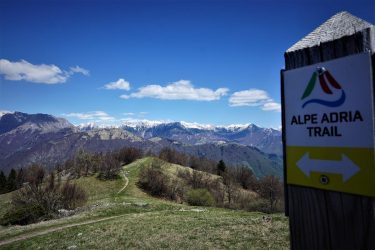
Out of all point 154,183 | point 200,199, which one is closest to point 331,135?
point 200,199

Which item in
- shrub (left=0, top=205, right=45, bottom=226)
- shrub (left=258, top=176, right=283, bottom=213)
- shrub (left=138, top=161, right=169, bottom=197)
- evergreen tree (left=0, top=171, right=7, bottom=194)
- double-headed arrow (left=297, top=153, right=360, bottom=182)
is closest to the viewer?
double-headed arrow (left=297, top=153, right=360, bottom=182)

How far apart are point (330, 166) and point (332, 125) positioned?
40 centimetres

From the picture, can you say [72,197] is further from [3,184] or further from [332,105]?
[3,184]

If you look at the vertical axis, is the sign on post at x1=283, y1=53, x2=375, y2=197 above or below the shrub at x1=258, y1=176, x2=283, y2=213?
above

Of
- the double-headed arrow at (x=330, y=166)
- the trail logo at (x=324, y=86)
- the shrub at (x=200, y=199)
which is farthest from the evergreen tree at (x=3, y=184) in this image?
the trail logo at (x=324, y=86)

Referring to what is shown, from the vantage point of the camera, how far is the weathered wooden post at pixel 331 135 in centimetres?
310

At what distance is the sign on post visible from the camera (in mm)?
3068

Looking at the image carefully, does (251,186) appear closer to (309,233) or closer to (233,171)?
(233,171)

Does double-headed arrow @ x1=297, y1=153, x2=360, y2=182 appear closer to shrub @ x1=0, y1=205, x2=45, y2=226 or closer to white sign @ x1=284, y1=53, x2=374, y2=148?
white sign @ x1=284, y1=53, x2=374, y2=148

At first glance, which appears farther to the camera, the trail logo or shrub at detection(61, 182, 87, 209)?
shrub at detection(61, 182, 87, 209)

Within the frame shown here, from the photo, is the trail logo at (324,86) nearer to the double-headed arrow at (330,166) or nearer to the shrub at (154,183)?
the double-headed arrow at (330,166)

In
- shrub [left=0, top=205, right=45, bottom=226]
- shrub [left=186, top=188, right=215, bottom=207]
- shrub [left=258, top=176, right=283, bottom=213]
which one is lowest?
shrub [left=258, top=176, right=283, bottom=213]

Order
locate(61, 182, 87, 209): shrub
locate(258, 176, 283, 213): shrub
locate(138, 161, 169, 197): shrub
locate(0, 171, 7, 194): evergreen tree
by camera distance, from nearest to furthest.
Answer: locate(61, 182, 87, 209): shrub, locate(138, 161, 169, 197): shrub, locate(258, 176, 283, 213): shrub, locate(0, 171, 7, 194): evergreen tree

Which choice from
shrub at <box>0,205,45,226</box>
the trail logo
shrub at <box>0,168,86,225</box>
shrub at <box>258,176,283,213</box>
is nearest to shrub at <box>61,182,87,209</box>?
shrub at <box>0,168,86,225</box>
